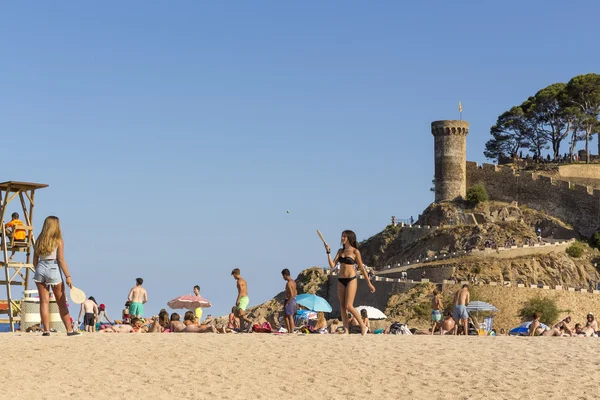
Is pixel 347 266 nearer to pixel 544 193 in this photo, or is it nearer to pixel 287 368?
pixel 287 368

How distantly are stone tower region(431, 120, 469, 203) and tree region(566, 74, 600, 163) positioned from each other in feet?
29.5

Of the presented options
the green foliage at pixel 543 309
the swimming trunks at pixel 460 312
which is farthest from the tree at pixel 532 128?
the swimming trunks at pixel 460 312

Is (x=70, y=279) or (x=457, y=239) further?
A: (x=457, y=239)

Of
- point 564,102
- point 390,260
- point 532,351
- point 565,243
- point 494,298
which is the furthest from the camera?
point 564,102

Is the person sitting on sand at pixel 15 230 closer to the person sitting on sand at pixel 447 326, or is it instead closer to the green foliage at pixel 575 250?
the person sitting on sand at pixel 447 326

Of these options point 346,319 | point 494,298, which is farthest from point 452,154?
point 346,319

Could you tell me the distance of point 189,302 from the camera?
87.0 feet

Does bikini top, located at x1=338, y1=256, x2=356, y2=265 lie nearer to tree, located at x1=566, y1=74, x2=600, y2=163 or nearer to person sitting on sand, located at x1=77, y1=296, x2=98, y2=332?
person sitting on sand, located at x1=77, y1=296, x2=98, y2=332

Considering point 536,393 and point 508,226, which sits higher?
point 508,226

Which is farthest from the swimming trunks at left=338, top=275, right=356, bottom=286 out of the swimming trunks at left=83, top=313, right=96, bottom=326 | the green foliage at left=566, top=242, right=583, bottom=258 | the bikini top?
the green foliage at left=566, top=242, right=583, bottom=258

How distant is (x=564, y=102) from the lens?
246ft

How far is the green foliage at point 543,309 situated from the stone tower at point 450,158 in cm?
2017

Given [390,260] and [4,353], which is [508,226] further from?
[4,353]

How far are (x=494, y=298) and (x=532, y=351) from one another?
32896 millimetres
